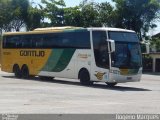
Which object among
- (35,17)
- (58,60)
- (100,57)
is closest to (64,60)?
(58,60)

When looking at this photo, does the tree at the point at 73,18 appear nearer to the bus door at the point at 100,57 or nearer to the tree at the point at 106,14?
the tree at the point at 106,14

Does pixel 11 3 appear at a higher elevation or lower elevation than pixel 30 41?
higher

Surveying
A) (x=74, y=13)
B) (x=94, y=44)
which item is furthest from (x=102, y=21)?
(x=94, y=44)

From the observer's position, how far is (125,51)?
2581cm

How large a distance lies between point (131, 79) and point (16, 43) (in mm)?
10644

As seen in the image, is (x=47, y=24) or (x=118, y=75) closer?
(x=118, y=75)

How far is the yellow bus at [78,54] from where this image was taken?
83.9 ft

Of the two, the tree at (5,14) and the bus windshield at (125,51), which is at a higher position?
the tree at (5,14)

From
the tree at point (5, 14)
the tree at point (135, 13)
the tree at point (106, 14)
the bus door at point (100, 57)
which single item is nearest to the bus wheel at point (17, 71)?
the bus door at point (100, 57)

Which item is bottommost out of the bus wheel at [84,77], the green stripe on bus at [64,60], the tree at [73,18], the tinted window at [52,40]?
the bus wheel at [84,77]

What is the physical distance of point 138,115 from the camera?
1341 cm

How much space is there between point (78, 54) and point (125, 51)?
125 inches

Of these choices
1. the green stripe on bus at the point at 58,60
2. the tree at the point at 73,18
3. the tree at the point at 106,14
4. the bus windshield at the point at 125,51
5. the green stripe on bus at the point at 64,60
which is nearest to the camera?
the bus windshield at the point at 125,51

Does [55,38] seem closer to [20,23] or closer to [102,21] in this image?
[102,21]
